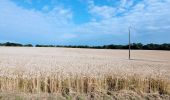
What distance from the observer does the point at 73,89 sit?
A: 11.2m

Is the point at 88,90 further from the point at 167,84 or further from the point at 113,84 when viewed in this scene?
the point at 167,84

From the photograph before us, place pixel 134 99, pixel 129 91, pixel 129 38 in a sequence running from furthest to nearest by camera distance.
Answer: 1. pixel 129 38
2. pixel 129 91
3. pixel 134 99

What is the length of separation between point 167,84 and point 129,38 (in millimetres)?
43302

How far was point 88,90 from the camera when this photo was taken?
36.5 ft

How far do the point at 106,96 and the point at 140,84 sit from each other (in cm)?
230

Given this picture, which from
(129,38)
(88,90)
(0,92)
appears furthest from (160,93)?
(129,38)

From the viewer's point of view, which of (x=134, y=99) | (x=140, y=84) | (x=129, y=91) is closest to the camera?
(x=134, y=99)

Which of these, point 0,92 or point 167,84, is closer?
point 0,92

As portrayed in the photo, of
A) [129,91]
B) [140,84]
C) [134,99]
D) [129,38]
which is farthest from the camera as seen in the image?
[129,38]

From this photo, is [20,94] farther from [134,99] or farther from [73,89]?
[134,99]

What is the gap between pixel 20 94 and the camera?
1006 cm

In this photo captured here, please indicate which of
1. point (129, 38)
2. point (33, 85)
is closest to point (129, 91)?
point (33, 85)

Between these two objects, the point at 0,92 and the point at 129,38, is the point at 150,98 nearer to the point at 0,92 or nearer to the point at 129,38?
the point at 0,92

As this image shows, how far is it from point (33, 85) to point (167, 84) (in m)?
5.70
